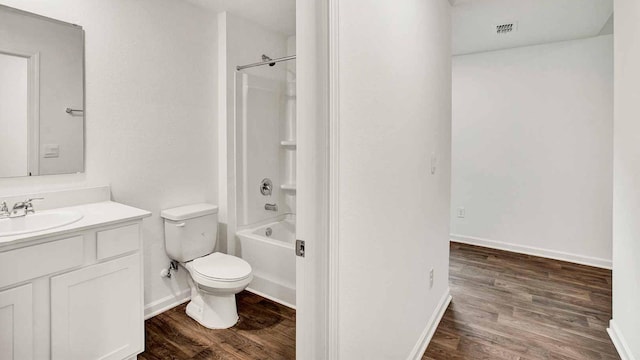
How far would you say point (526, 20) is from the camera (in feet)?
9.76

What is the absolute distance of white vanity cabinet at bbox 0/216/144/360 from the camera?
1420 millimetres

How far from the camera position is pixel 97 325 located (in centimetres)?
171

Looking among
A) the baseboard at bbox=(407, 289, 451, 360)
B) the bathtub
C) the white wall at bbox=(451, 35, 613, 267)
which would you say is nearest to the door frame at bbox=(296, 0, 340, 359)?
the baseboard at bbox=(407, 289, 451, 360)

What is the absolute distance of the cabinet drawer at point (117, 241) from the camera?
1.70m

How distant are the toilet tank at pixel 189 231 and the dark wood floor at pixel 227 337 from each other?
1.47 ft

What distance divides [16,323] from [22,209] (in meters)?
0.62

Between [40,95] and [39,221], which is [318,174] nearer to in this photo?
[39,221]

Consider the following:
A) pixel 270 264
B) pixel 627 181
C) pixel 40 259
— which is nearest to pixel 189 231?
pixel 270 264

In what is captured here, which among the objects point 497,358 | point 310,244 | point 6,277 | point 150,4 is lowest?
point 497,358

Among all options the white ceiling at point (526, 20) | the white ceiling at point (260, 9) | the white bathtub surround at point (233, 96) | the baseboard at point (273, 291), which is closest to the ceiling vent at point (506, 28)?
the white ceiling at point (526, 20)

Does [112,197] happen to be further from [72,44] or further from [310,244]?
[310,244]

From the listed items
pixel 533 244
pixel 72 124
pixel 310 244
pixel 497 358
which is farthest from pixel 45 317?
pixel 533 244

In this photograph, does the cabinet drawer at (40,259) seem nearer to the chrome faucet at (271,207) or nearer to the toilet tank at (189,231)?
the toilet tank at (189,231)

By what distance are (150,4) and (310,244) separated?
2224 mm
